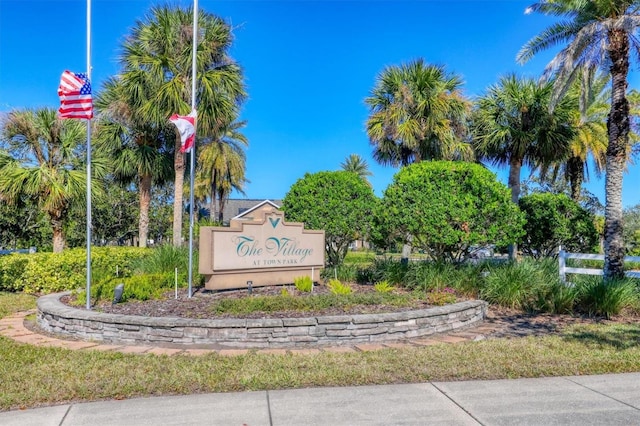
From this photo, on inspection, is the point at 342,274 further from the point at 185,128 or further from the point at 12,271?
the point at 12,271

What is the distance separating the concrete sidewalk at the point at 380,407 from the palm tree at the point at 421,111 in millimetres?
12763

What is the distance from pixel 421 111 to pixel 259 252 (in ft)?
32.2

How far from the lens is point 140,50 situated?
46.0 ft

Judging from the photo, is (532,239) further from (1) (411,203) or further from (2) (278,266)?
(2) (278,266)

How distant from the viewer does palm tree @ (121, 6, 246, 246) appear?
13422 mm

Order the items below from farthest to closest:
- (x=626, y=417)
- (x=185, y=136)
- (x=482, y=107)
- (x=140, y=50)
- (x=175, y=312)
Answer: (x=482, y=107) → (x=140, y=50) → (x=185, y=136) → (x=175, y=312) → (x=626, y=417)

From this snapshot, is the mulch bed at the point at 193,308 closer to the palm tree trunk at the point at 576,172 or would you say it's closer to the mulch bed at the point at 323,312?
the mulch bed at the point at 323,312

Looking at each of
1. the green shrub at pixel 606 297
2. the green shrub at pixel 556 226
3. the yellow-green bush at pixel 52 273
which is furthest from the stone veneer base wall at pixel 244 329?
the green shrub at pixel 556 226

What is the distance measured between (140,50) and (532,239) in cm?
1444

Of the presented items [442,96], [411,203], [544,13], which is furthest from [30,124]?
[544,13]

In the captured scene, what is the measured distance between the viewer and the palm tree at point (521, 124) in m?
14.3

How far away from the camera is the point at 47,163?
12.1 metres

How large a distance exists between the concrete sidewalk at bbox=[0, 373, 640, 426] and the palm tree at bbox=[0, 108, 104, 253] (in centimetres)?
970

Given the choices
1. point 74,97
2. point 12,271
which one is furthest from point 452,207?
point 12,271
